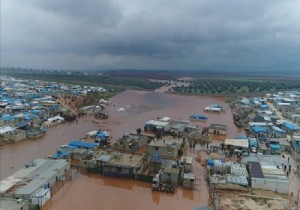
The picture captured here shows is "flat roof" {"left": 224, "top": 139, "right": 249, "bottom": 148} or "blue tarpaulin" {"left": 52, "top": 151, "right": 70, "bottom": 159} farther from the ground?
"flat roof" {"left": 224, "top": 139, "right": 249, "bottom": 148}

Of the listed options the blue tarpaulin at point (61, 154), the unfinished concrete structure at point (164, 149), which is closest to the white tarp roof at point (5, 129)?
the blue tarpaulin at point (61, 154)

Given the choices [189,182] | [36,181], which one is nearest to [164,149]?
[189,182]

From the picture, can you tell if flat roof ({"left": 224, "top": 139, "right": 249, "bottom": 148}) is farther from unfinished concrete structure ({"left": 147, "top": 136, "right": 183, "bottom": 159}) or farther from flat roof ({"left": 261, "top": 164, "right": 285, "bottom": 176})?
unfinished concrete structure ({"left": 147, "top": 136, "right": 183, "bottom": 159})

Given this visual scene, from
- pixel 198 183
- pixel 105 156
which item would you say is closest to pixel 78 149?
pixel 105 156

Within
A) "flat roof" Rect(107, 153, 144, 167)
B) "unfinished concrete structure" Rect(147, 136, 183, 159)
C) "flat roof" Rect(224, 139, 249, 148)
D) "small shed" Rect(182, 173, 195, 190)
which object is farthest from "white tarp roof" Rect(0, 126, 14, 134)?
"flat roof" Rect(224, 139, 249, 148)

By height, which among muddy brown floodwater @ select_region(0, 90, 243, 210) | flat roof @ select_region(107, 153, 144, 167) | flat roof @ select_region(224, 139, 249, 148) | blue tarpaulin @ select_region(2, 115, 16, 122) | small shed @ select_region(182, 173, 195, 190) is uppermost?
blue tarpaulin @ select_region(2, 115, 16, 122)

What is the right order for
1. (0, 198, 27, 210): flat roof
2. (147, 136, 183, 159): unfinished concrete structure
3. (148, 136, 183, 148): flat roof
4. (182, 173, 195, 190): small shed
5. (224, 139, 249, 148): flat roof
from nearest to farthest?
(0, 198, 27, 210): flat roof, (182, 173, 195, 190): small shed, (147, 136, 183, 159): unfinished concrete structure, (148, 136, 183, 148): flat roof, (224, 139, 249, 148): flat roof

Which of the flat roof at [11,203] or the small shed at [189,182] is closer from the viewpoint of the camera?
the flat roof at [11,203]

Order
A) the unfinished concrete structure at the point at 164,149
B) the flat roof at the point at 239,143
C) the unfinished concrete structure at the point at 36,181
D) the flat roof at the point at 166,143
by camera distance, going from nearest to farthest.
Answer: the unfinished concrete structure at the point at 36,181, the unfinished concrete structure at the point at 164,149, the flat roof at the point at 166,143, the flat roof at the point at 239,143

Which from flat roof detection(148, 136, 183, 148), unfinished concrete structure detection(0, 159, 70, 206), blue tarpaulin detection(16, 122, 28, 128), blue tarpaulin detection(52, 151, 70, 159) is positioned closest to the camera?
unfinished concrete structure detection(0, 159, 70, 206)

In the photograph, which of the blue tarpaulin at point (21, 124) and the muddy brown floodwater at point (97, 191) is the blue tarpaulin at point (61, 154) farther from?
the blue tarpaulin at point (21, 124)

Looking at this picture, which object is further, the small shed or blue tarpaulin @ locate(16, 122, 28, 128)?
blue tarpaulin @ locate(16, 122, 28, 128)
